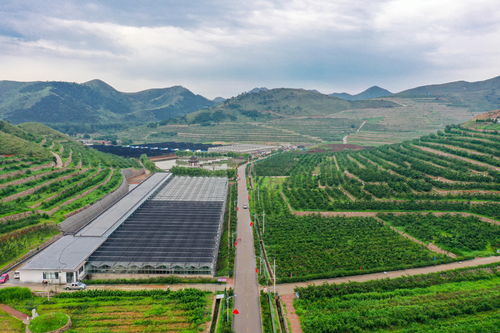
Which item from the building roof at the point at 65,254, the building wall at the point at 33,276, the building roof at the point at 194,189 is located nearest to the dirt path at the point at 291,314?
the building roof at the point at 65,254

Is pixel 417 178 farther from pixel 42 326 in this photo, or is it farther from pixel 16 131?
pixel 16 131

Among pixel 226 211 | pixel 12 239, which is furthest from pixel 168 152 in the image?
pixel 12 239

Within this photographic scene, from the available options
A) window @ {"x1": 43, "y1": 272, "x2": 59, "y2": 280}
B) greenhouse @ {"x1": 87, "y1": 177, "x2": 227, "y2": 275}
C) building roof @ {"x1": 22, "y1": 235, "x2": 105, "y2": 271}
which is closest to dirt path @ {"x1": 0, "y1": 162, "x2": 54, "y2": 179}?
greenhouse @ {"x1": 87, "y1": 177, "x2": 227, "y2": 275}

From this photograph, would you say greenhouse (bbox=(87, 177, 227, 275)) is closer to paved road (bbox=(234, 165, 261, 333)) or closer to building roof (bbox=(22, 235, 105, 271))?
building roof (bbox=(22, 235, 105, 271))

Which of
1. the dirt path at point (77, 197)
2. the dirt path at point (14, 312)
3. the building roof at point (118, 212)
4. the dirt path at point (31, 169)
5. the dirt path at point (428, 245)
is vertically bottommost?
the dirt path at point (428, 245)

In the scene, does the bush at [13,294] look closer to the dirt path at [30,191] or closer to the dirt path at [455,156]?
the dirt path at [30,191]
